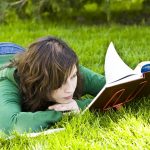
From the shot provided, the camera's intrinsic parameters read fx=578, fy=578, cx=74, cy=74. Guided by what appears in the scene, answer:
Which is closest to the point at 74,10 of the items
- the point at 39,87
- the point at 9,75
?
the point at 9,75

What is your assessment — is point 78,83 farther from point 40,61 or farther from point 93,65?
point 93,65

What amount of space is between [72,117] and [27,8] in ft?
14.2

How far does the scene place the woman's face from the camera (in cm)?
308

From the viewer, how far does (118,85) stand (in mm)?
2930

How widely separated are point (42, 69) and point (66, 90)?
17cm

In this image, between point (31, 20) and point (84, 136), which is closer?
point (84, 136)

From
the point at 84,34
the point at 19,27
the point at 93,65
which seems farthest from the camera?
the point at 19,27

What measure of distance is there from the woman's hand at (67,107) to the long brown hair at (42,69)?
3.1 inches

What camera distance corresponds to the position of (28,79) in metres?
3.17

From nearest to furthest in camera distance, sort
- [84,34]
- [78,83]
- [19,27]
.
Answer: [78,83] → [84,34] → [19,27]

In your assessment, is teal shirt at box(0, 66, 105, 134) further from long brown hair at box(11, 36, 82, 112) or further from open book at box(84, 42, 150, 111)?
open book at box(84, 42, 150, 111)

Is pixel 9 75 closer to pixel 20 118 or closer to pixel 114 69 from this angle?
pixel 20 118

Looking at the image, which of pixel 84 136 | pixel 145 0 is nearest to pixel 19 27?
pixel 145 0

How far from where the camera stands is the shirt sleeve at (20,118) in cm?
301
